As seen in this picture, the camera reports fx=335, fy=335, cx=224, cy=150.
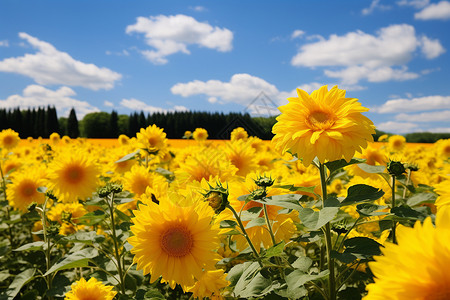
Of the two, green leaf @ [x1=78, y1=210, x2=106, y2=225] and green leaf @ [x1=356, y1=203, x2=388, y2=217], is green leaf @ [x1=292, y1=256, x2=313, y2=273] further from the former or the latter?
green leaf @ [x1=78, y1=210, x2=106, y2=225]

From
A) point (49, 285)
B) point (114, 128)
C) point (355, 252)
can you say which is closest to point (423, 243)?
point (355, 252)

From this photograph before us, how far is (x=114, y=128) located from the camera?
5191cm

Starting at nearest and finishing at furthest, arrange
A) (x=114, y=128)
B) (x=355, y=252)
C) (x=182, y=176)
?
1. (x=355, y=252)
2. (x=182, y=176)
3. (x=114, y=128)

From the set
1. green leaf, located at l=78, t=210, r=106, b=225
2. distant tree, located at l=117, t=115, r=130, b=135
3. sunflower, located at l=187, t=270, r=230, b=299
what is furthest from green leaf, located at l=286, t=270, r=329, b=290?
distant tree, located at l=117, t=115, r=130, b=135

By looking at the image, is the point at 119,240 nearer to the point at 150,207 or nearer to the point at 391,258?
the point at 150,207

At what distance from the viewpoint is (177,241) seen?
4.24ft

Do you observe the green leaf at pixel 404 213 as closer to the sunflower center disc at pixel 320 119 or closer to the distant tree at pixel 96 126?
the sunflower center disc at pixel 320 119

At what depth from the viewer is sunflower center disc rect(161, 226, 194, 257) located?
50.6 inches

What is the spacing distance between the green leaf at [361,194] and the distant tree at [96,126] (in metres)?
56.5

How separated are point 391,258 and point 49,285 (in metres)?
2.25

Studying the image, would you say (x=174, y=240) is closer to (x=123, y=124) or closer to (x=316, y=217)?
(x=316, y=217)

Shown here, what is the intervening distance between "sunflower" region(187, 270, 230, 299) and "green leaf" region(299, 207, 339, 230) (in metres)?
0.56

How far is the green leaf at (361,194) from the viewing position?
3.91 ft

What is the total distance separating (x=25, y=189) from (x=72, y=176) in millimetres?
790
